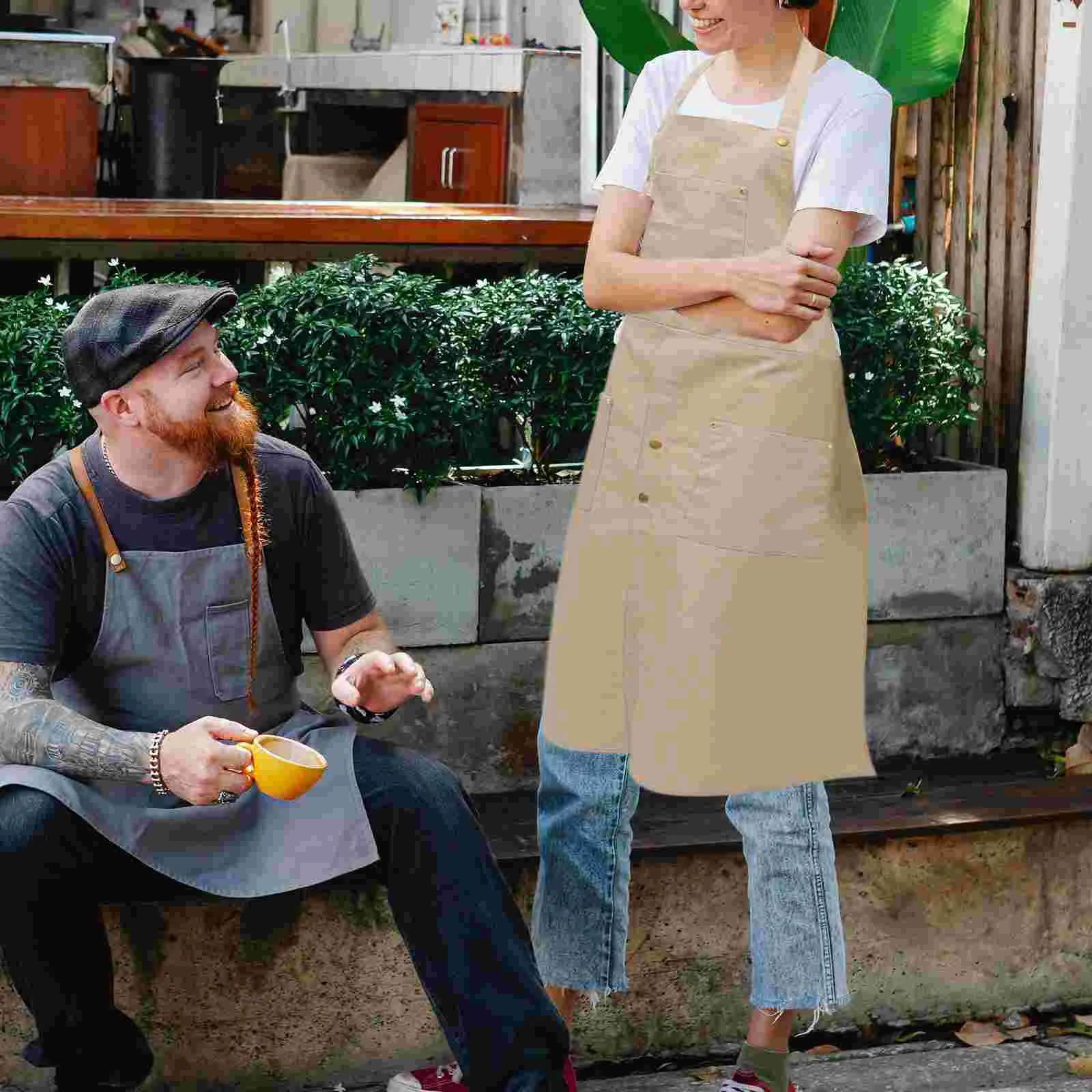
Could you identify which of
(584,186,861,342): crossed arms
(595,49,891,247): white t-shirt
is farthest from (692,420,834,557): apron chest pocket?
(595,49,891,247): white t-shirt

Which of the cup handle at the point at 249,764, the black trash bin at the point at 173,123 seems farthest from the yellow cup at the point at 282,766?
the black trash bin at the point at 173,123

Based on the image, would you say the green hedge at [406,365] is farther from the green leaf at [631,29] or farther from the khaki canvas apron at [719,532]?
the khaki canvas apron at [719,532]

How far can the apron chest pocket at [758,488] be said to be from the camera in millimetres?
2682

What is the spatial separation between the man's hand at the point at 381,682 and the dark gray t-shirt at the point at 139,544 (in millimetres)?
245

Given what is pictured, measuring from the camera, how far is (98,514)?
2.86 metres

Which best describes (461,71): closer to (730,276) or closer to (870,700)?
(870,700)

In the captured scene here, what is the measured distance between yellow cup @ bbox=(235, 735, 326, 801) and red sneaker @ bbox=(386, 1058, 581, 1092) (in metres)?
0.74

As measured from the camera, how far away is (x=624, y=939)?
311 cm

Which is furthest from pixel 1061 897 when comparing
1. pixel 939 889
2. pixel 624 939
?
pixel 624 939

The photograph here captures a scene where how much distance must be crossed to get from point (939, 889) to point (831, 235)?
180cm

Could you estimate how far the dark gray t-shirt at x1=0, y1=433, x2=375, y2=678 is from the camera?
109 inches

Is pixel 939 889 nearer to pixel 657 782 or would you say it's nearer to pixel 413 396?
pixel 657 782

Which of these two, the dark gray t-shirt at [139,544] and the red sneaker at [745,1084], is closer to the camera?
the dark gray t-shirt at [139,544]

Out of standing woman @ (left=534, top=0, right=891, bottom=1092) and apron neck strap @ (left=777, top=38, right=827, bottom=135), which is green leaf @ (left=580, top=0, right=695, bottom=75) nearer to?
standing woman @ (left=534, top=0, right=891, bottom=1092)
